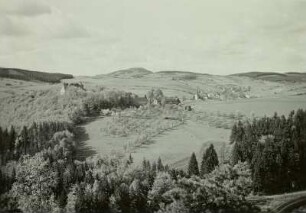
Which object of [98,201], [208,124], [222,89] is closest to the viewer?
[98,201]

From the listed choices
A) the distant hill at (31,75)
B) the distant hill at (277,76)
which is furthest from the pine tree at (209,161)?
the distant hill at (31,75)

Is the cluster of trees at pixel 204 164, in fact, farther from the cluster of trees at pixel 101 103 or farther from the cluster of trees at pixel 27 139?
the cluster of trees at pixel 27 139

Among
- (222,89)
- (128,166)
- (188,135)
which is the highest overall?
(222,89)

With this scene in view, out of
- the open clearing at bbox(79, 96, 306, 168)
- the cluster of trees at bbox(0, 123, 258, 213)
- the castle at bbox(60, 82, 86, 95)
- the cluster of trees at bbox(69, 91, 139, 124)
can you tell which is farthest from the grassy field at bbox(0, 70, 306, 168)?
the cluster of trees at bbox(0, 123, 258, 213)

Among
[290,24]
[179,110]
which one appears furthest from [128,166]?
[290,24]

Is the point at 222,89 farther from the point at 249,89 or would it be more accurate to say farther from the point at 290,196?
the point at 290,196

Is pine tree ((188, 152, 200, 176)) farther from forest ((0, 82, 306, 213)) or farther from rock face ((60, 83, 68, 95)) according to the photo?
rock face ((60, 83, 68, 95))
